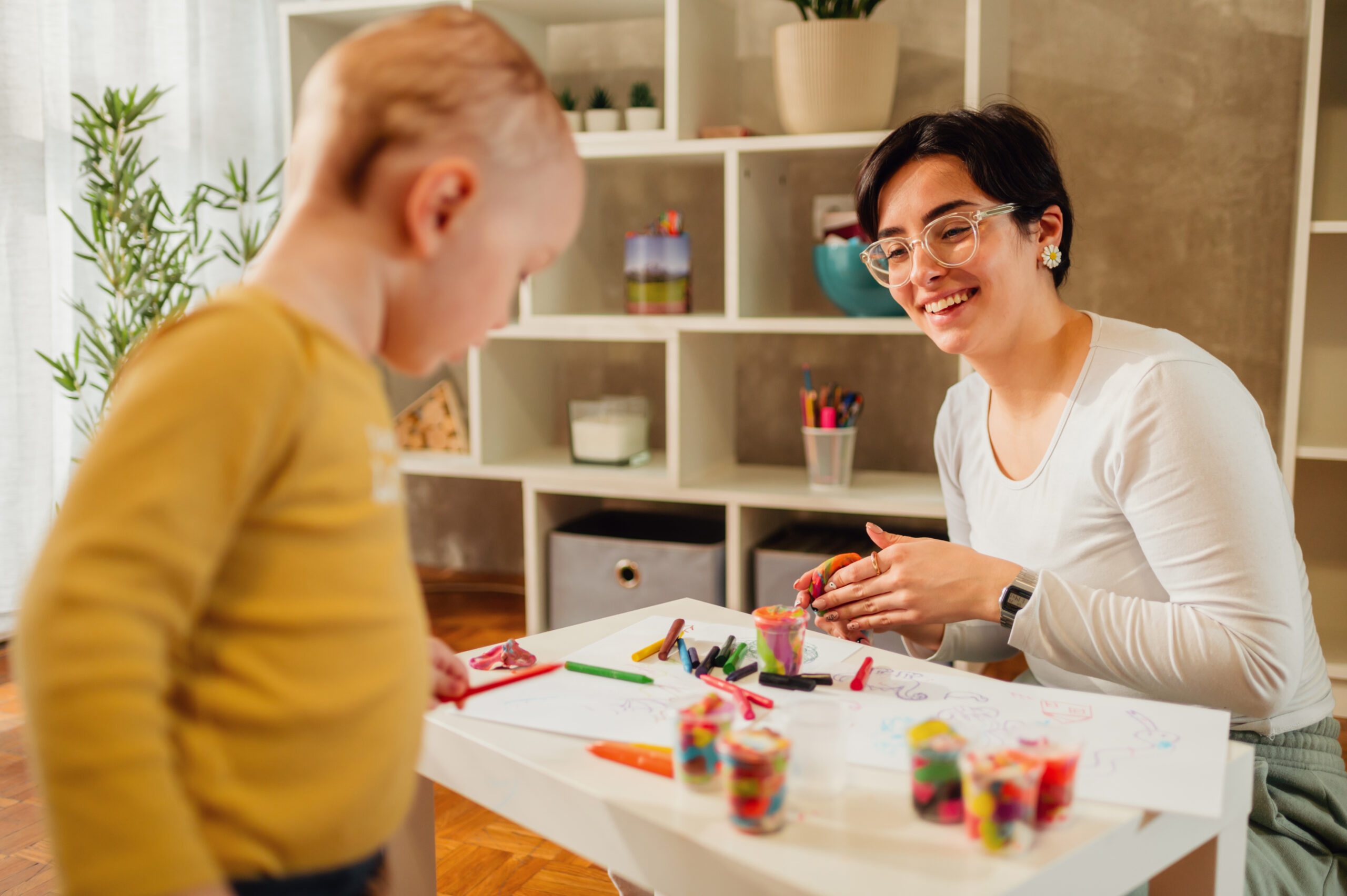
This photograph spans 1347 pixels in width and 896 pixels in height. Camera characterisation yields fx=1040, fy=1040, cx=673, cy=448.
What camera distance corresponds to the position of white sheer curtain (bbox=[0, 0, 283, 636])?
235cm

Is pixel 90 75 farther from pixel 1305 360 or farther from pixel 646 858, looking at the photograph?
pixel 1305 360

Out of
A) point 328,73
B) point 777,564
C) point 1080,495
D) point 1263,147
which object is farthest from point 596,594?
point 328,73

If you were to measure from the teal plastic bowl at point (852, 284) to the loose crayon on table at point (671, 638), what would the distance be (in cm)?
122

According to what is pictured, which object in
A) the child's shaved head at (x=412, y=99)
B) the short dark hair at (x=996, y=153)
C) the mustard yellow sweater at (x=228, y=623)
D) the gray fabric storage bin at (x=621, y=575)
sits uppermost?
the short dark hair at (x=996, y=153)

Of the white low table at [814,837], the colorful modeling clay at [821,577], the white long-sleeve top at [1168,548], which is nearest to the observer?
the white low table at [814,837]

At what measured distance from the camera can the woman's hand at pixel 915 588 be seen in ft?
3.73

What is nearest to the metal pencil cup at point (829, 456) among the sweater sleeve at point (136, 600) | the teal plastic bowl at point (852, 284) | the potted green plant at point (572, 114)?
the teal plastic bowl at point (852, 284)

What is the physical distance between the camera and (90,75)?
2492 millimetres

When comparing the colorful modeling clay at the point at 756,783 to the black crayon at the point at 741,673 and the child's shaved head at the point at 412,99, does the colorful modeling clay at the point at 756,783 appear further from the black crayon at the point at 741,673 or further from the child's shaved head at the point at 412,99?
the child's shaved head at the point at 412,99

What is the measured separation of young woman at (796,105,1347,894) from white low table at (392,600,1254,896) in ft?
0.94

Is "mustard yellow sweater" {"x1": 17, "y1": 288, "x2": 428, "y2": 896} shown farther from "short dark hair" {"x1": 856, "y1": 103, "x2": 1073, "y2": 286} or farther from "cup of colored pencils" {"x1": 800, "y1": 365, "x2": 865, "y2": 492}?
"cup of colored pencils" {"x1": 800, "y1": 365, "x2": 865, "y2": 492}

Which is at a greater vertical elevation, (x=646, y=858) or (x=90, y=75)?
(x=90, y=75)

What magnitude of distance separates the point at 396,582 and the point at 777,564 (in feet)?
5.72

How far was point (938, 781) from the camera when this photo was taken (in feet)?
2.26
